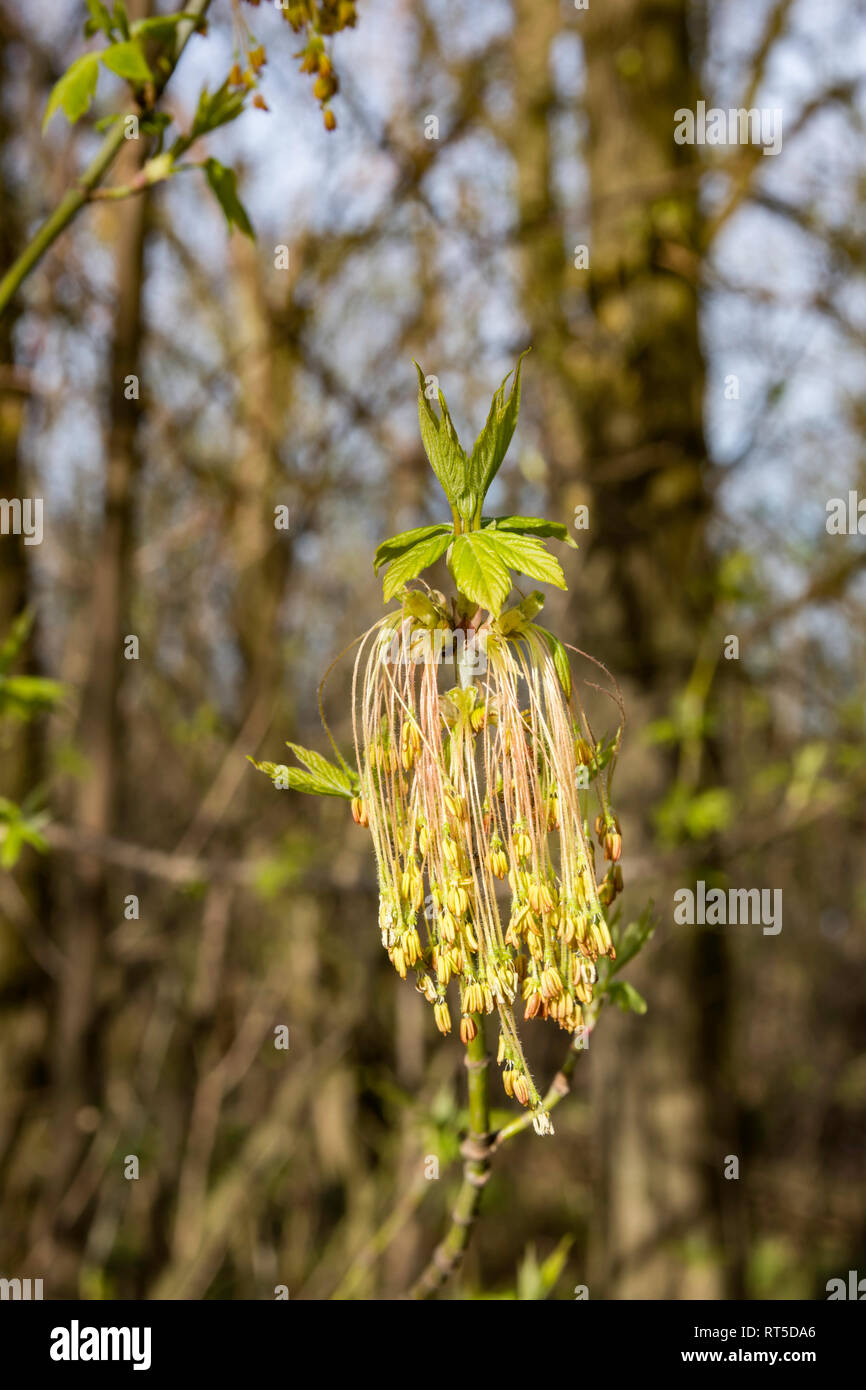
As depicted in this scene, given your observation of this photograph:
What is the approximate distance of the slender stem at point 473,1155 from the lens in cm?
101

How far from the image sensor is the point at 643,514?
3.83 meters

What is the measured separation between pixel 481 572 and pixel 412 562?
0.21 ft

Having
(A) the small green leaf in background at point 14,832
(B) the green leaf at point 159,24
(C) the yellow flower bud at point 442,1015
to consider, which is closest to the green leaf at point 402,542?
(C) the yellow flower bud at point 442,1015

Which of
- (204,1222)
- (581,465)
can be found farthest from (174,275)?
(204,1222)

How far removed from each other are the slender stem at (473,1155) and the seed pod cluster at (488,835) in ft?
0.22

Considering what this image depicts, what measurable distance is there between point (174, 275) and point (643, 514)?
3.26m

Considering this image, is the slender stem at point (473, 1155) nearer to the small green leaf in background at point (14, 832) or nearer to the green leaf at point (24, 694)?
the small green leaf in background at point (14, 832)

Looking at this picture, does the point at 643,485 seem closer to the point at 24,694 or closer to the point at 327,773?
the point at 24,694

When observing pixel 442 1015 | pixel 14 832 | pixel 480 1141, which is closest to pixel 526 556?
pixel 442 1015

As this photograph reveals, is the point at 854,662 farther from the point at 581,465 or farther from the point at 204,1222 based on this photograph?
the point at 204,1222

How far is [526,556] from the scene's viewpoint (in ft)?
2.85

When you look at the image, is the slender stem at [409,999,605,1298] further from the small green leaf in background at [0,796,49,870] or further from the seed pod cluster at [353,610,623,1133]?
the small green leaf in background at [0,796,49,870]

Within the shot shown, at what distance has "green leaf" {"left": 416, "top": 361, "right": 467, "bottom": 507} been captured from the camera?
33.2 inches

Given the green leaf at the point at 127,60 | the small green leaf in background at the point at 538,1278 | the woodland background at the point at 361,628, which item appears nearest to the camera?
the green leaf at the point at 127,60
